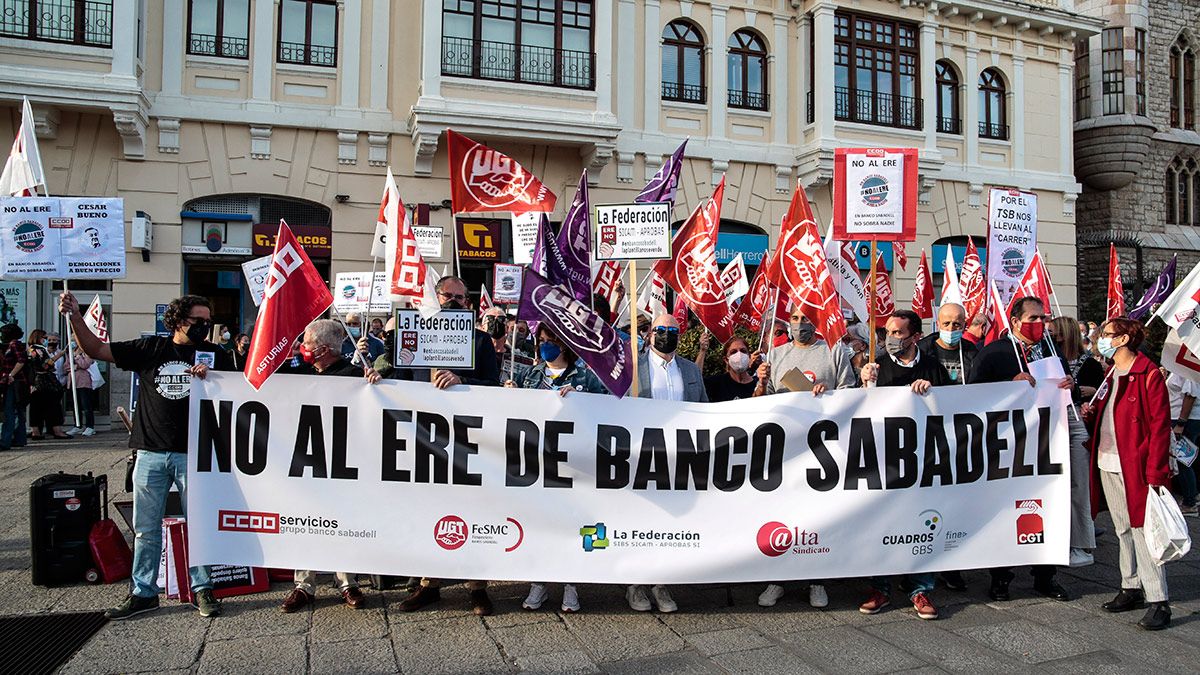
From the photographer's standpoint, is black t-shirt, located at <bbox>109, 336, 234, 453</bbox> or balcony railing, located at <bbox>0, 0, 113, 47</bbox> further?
balcony railing, located at <bbox>0, 0, 113, 47</bbox>

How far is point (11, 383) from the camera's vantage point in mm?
12500

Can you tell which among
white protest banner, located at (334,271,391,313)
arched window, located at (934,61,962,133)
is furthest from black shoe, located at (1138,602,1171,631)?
arched window, located at (934,61,962,133)

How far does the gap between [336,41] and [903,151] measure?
501 inches

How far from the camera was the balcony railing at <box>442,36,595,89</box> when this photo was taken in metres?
17.0

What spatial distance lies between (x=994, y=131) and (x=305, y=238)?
54.3 feet

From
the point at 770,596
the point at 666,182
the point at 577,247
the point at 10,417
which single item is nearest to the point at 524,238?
the point at 666,182

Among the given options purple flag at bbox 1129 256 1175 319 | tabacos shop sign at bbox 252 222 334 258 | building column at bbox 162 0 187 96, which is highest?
building column at bbox 162 0 187 96

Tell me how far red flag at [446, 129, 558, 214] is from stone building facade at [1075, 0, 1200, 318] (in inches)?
907

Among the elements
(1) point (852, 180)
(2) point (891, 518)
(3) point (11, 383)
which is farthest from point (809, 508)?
(3) point (11, 383)

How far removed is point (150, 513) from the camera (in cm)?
541

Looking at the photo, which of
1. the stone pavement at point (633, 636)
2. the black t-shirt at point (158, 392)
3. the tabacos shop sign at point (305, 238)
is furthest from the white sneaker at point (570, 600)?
the tabacos shop sign at point (305, 238)

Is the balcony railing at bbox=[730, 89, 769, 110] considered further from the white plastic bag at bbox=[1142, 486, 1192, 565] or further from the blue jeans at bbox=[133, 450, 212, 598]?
the blue jeans at bbox=[133, 450, 212, 598]

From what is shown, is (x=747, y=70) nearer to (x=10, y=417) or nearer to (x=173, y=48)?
(x=173, y=48)

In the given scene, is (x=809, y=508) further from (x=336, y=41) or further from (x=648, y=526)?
(x=336, y=41)
